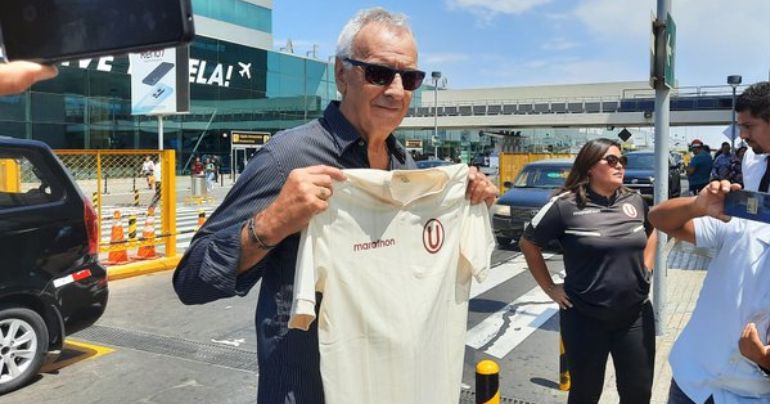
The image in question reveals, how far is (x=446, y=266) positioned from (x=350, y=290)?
0.41 m

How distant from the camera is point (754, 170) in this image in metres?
2.51

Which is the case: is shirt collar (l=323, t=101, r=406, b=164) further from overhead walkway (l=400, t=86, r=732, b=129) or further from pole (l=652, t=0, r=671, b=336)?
overhead walkway (l=400, t=86, r=732, b=129)

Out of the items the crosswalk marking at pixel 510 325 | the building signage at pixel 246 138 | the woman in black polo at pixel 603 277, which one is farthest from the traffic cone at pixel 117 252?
the building signage at pixel 246 138

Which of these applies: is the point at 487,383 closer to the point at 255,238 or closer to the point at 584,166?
the point at 255,238

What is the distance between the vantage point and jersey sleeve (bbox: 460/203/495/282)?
2.33 m

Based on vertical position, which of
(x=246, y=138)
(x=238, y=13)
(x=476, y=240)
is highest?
(x=238, y=13)

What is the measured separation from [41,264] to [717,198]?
4978mm

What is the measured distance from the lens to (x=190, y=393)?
4879 mm

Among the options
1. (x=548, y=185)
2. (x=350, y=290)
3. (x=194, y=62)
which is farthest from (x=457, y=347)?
(x=194, y=62)

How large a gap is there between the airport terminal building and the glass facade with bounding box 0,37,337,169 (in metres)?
0.05

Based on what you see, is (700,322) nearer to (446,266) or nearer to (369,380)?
(446,266)

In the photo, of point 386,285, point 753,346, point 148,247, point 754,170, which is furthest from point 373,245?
point 148,247

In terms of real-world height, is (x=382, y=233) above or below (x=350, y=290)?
above

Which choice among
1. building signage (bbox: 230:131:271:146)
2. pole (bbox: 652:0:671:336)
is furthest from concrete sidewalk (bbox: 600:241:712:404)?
building signage (bbox: 230:131:271:146)
